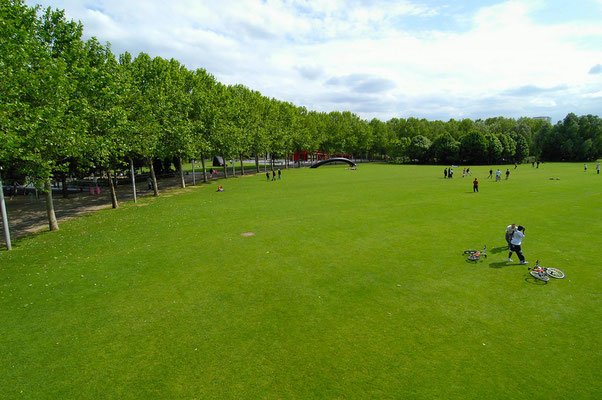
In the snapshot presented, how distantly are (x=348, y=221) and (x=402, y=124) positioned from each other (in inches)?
4660

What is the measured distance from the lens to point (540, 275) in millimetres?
13531

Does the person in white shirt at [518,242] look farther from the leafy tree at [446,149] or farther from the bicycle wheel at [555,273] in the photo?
the leafy tree at [446,149]

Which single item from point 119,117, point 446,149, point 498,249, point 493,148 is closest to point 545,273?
point 498,249

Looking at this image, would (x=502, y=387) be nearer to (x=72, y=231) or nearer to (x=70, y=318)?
(x=70, y=318)

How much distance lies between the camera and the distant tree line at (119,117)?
18.7 m

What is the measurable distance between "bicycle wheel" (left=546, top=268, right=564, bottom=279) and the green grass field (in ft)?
1.42

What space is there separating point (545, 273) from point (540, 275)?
0.32 meters

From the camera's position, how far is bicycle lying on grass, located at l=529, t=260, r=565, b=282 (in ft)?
44.2

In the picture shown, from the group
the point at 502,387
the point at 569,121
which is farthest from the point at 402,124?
the point at 502,387

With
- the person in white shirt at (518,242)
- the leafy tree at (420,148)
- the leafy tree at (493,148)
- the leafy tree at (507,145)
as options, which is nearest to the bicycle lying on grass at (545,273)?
the person in white shirt at (518,242)

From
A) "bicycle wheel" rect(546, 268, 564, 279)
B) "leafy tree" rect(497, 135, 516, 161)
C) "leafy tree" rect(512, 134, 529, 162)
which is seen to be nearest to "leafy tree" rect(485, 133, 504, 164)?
"leafy tree" rect(497, 135, 516, 161)

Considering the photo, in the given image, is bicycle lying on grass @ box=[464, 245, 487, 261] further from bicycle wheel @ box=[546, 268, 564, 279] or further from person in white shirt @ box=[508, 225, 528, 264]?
bicycle wheel @ box=[546, 268, 564, 279]

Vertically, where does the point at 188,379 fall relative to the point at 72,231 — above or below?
below

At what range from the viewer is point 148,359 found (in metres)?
8.98
